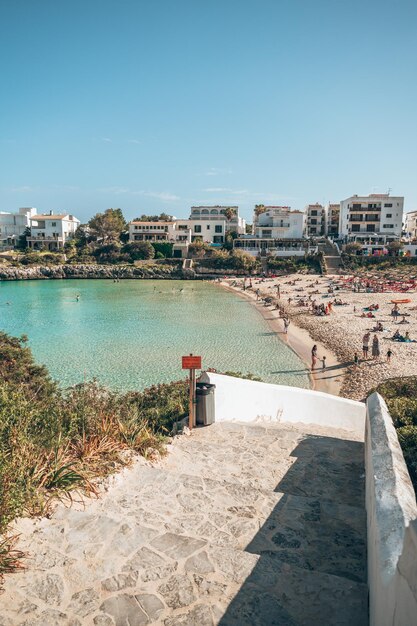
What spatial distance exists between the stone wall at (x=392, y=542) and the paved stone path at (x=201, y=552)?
74 centimetres

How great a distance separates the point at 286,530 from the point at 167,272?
70.9 m

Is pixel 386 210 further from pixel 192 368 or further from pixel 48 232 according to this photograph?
pixel 192 368

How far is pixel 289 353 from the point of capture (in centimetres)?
2680

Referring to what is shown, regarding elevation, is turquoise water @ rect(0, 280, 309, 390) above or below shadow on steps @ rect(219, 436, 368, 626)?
below

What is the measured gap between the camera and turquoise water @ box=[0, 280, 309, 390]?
22.8 metres

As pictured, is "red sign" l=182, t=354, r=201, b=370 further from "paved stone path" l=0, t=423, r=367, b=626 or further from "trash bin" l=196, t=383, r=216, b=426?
"paved stone path" l=0, t=423, r=367, b=626

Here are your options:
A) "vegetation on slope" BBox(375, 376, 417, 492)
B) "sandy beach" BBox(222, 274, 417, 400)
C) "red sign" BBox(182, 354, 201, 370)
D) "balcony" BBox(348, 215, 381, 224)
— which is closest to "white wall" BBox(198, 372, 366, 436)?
"vegetation on slope" BBox(375, 376, 417, 492)

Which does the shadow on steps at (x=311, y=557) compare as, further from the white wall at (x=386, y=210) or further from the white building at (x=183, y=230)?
the white building at (x=183, y=230)

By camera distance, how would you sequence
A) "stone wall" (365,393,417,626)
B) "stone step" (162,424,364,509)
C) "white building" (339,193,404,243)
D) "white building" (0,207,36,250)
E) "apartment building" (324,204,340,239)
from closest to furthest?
"stone wall" (365,393,417,626)
"stone step" (162,424,364,509)
"white building" (339,193,404,243)
"apartment building" (324,204,340,239)
"white building" (0,207,36,250)

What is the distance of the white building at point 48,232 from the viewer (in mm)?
89625

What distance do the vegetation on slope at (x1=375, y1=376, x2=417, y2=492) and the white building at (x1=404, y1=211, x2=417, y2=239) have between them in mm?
92978

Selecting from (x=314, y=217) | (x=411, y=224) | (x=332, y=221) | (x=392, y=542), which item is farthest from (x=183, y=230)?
(x=392, y=542)

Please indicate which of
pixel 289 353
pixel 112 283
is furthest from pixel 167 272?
pixel 289 353

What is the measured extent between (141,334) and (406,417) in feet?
84.0
